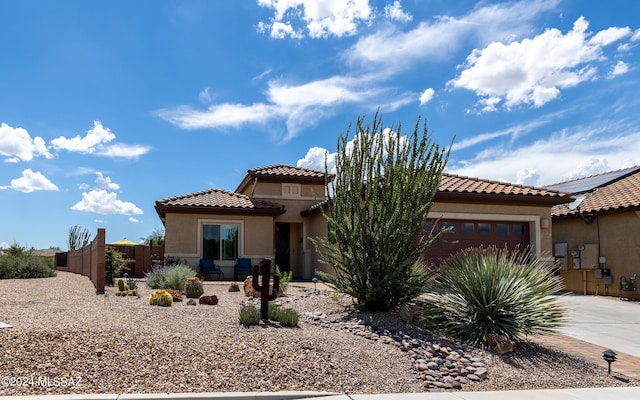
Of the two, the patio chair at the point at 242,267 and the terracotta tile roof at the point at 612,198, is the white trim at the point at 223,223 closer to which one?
the patio chair at the point at 242,267

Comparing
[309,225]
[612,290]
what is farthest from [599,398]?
[309,225]

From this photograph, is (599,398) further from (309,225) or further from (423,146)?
(309,225)

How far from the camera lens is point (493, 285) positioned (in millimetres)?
9297

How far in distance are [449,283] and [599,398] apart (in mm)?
3580

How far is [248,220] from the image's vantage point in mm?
22859

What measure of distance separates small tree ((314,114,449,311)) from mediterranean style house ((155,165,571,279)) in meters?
6.77

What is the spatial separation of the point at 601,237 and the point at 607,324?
7645 millimetres

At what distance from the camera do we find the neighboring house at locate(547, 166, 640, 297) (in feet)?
58.1

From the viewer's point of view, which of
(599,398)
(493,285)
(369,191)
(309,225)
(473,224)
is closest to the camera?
(599,398)

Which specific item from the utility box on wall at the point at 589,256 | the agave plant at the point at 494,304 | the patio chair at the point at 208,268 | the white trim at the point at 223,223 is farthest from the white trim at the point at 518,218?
the patio chair at the point at 208,268

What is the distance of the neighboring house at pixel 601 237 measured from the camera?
17.7 meters

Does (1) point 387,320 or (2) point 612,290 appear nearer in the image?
(1) point 387,320

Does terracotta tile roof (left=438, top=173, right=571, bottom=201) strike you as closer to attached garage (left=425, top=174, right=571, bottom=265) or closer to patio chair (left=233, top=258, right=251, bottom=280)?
attached garage (left=425, top=174, right=571, bottom=265)

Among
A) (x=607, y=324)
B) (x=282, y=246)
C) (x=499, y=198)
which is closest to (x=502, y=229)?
(x=499, y=198)
